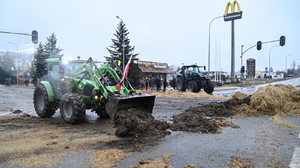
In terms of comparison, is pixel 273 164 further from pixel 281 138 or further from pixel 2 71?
pixel 2 71

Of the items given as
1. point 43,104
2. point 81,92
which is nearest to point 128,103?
point 81,92

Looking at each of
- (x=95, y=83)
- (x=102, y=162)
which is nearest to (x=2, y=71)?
(x=95, y=83)

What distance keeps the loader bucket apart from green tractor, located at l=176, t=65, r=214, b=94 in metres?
14.1

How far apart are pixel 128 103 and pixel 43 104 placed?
445 centimetres

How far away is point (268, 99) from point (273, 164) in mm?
6337

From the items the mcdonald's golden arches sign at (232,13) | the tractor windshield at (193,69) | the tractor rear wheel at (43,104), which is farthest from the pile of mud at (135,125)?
the mcdonald's golden arches sign at (232,13)

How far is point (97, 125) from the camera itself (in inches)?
310

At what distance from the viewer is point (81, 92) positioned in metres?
8.29

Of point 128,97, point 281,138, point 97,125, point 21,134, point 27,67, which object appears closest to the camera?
point 281,138

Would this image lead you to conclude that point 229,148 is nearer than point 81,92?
Yes

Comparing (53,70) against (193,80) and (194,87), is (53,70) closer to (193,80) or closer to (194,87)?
(194,87)

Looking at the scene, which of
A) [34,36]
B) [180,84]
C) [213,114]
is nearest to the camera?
[213,114]

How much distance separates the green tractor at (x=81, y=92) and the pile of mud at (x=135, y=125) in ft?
1.39

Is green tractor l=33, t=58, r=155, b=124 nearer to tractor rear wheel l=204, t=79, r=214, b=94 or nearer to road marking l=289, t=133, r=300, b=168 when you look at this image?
road marking l=289, t=133, r=300, b=168
